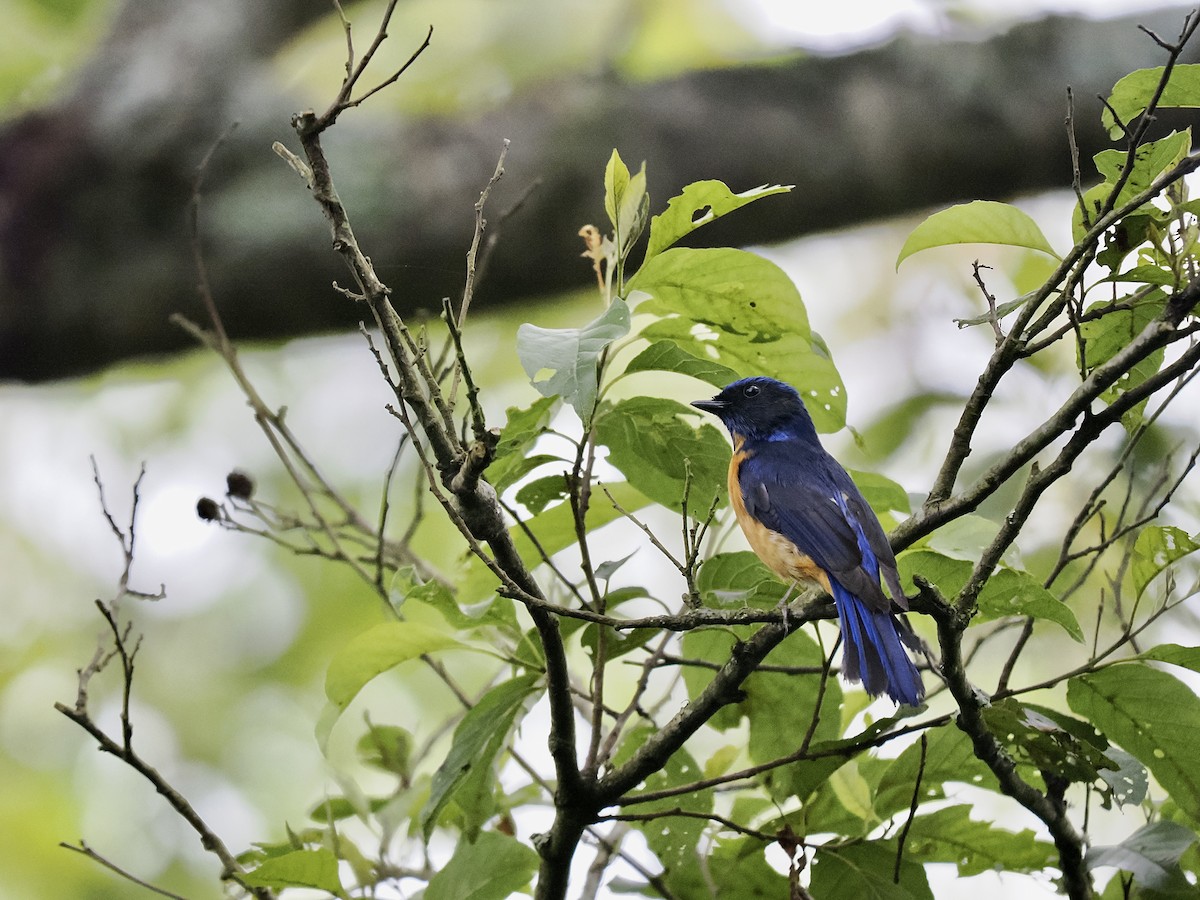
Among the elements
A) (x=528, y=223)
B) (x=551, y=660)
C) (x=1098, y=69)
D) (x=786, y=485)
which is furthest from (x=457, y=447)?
(x=1098, y=69)

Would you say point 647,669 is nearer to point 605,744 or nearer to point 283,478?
point 605,744

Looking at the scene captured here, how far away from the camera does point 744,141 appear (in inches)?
189

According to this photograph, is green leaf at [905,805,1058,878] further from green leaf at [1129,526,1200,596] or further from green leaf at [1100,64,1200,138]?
green leaf at [1100,64,1200,138]

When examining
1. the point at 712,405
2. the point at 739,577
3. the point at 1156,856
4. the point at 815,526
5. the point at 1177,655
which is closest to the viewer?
the point at 1156,856

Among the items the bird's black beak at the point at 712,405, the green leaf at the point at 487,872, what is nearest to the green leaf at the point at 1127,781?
the green leaf at the point at 487,872

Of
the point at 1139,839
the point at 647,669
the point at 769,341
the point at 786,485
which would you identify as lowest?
the point at 1139,839

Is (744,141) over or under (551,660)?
over

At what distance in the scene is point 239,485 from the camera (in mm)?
3270

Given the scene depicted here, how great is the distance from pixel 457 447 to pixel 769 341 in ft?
2.73

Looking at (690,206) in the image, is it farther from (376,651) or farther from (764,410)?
(764,410)

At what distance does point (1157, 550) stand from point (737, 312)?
3.03ft

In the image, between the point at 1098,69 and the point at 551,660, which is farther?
the point at 1098,69

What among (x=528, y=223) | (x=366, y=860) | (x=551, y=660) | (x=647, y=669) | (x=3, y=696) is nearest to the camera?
(x=551, y=660)

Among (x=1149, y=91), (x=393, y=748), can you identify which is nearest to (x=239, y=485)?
(x=393, y=748)
